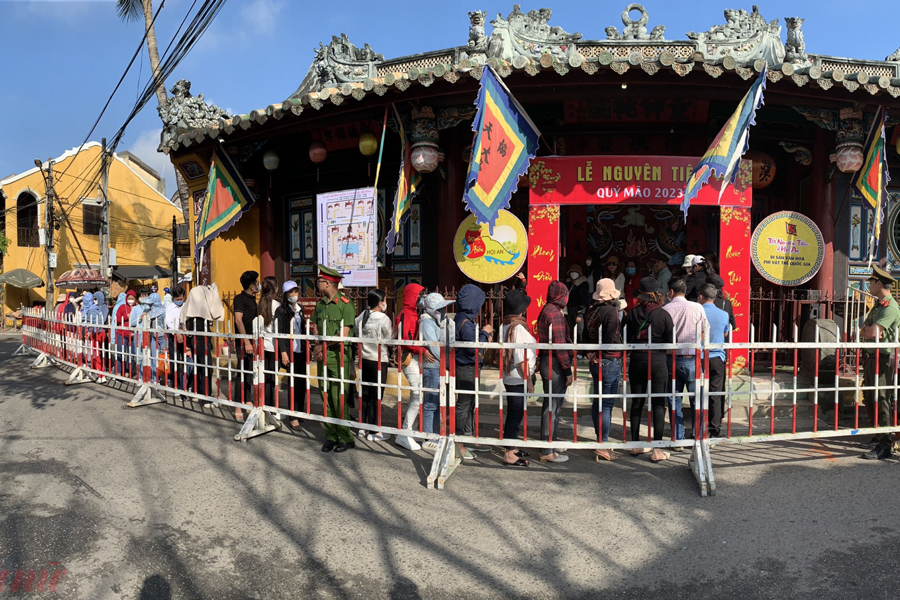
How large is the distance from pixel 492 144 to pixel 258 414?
414cm

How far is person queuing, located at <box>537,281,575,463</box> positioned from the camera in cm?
520

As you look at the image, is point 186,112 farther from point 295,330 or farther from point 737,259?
point 737,259

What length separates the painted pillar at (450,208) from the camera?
856 cm

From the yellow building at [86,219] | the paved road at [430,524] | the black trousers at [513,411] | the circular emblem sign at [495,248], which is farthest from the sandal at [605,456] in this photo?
the yellow building at [86,219]

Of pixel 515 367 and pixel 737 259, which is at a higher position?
pixel 737 259

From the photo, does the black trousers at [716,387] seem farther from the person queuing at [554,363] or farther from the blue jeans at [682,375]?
the person queuing at [554,363]

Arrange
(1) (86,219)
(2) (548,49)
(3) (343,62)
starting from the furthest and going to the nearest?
(1) (86,219) → (3) (343,62) → (2) (548,49)

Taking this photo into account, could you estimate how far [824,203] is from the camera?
8.44m

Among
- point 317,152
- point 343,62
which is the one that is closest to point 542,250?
point 317,152

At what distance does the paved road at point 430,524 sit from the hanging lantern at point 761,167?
14.3ft

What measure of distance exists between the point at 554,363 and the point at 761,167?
18.0ft

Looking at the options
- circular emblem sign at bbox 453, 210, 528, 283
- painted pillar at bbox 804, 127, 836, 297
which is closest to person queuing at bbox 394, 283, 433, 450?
circular emblem sign at bbox 453, 210, 528, 283

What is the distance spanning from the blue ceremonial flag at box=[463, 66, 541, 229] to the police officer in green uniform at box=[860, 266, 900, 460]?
4.01 metres

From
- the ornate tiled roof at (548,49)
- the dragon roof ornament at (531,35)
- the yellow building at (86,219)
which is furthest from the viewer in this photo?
the yellow building at (86,219)
